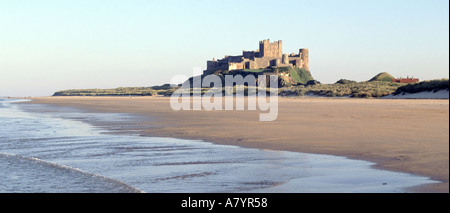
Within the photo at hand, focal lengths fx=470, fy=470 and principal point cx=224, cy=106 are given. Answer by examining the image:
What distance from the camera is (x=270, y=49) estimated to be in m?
125

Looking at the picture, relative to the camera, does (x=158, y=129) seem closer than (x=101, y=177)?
No

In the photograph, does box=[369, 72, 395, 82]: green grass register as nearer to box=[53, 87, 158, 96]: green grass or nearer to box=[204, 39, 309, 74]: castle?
box=[204, 39, 309, 74]: castle

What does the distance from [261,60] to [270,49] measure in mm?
6302

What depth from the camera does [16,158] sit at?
898 cm

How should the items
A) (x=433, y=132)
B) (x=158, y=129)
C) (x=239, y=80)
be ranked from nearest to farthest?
(x=433, y=132) < (x=158, y=129) < (x=239, y=80)

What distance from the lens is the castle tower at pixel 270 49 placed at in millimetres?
123312

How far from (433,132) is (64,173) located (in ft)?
26.9

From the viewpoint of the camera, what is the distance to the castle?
11819cm
